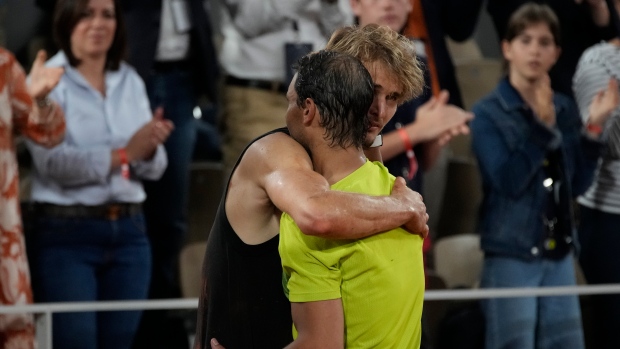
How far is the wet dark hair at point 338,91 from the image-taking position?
2.21m

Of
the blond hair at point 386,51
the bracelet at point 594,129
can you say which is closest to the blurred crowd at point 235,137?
the bracelet at point 594,129

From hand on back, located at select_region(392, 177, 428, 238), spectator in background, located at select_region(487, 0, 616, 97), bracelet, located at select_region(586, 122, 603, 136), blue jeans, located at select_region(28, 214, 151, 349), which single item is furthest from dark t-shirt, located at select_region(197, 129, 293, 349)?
spectator in background, located at select_region(487, 0, 616, 97)

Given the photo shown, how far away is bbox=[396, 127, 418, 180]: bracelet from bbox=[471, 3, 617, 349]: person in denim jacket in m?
0.37

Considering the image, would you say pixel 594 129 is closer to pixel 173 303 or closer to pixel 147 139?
pixel 147 139

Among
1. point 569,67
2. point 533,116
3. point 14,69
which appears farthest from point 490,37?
point 14,69

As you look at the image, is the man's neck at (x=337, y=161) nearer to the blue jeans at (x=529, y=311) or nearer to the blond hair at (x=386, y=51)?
the blond hair at (x=386, y=51)

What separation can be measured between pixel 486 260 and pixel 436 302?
33 cm

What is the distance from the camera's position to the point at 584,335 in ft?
14.0

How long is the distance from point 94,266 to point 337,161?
2.01 metres

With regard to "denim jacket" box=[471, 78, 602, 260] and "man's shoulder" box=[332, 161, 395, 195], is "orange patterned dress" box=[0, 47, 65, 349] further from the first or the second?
"man's shoulder" box=[332, 161, 395, 195]

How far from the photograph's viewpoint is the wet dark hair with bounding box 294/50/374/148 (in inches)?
87.0

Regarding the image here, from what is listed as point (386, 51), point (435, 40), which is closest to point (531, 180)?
point (435, 40)

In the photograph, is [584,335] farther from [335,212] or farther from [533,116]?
[335,212]

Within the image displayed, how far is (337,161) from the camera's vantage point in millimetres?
2281
